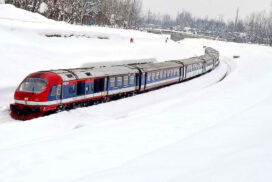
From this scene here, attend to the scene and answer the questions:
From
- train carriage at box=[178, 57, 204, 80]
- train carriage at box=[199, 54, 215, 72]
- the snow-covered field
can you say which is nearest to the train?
the snow-covered field

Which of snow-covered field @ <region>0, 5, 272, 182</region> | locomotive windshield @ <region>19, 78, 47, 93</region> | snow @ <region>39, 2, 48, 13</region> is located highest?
snow @ <region>39, 2, 48, 13</region>

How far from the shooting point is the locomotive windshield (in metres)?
19.5

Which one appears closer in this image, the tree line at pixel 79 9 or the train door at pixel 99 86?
the train door at pixel 99 86

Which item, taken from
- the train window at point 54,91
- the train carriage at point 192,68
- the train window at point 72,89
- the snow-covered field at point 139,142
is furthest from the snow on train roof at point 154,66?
the train window at point 54,91

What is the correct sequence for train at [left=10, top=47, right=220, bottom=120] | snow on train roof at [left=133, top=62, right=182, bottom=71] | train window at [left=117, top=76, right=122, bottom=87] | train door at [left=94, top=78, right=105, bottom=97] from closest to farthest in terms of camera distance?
train at [left=10, top=47, right=220, bottom=120], train door at [left=94, top=78, right=105, bottom=97], train window at [left=117, top=76, right=122, bottom=87], snow on train roof at [left=133, top=62, right=182, bottom=71]

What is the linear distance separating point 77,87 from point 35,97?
311 cm

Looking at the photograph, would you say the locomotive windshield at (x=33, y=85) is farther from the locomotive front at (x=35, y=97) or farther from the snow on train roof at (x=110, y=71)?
A: the snow on train roof at (x=110, y=71)

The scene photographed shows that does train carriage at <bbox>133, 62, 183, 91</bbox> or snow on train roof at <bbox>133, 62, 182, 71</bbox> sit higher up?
snow on train roof at <bbox>133, 62, 182, 71</bbox>

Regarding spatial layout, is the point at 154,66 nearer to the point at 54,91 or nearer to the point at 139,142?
the point at 54,91

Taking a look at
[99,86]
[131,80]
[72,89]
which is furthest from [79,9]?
[72,89]

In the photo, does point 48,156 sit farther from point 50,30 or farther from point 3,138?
point 50,30

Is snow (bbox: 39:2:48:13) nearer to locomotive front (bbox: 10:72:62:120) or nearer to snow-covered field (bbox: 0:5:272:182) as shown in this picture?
snow-covered field (bbox: 0:5:272:182)

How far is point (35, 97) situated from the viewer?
19.3m

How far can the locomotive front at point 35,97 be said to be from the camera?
1923 centimetres
